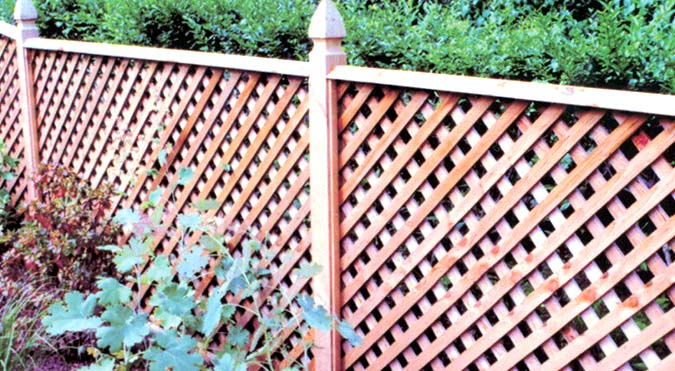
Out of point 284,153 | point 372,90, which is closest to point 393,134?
point 372,90

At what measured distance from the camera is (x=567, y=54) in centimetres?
342

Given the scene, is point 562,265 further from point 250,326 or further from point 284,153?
point 250,326

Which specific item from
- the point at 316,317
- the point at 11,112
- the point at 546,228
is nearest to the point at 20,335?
the point at 316,317

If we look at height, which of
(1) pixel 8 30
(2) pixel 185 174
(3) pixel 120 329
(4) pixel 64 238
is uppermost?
(1) pixel 8 30

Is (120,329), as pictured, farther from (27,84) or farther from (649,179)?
(27,84)

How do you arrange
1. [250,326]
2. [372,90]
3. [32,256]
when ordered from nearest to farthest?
[372,90] → [250,326] → [32,256]

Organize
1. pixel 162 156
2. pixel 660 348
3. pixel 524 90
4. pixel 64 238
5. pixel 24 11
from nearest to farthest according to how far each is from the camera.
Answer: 1. pixel 524 90
2. pixel 660 348
3. pixel 162 156
4. pixel 64 238
5. pixel 24 11

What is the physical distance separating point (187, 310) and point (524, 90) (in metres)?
1.49

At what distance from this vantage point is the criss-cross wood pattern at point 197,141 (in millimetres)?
3969

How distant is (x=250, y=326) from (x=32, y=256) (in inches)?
52.4

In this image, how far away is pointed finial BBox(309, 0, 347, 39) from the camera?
3553 mm

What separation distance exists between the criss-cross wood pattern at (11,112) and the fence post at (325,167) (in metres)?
2.97

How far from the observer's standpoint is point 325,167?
367 cm

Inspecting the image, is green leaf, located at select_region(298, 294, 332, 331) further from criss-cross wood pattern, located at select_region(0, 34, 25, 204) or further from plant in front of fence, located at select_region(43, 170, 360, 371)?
criss-cross wood pattern, located at select_region(0, 34, 25, 204)
